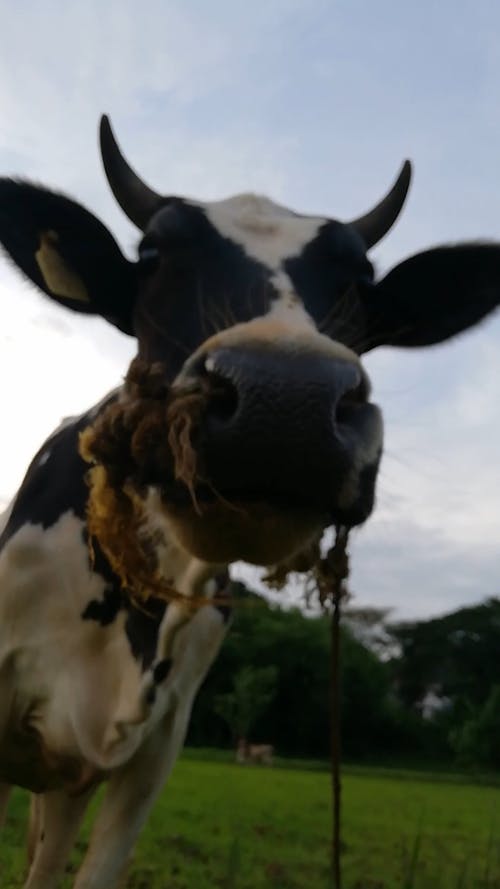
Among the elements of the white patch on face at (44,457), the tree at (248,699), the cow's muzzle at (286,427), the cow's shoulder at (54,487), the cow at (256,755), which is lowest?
the cow's muzzle at (286,427)

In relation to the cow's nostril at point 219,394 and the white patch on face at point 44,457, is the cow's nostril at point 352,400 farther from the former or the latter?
the white patch on face at point 44,457

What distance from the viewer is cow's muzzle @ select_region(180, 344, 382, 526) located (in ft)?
8.80

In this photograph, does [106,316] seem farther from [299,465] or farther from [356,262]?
[299,465]

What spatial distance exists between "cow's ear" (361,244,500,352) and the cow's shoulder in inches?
44.8

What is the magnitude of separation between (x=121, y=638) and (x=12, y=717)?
55cm

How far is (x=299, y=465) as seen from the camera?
2.74 meters

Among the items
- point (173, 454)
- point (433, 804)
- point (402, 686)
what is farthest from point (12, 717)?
point (402, 686)

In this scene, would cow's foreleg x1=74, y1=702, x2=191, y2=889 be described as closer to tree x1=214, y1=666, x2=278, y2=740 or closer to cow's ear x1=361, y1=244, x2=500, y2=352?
cow's ear x1=361, y1=244, x2=500, y2=352

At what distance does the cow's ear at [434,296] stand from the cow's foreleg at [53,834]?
99.7 inches

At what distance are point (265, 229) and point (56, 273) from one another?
90 centimetres

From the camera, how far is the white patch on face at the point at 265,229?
374 centimetres

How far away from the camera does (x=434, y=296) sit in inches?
179

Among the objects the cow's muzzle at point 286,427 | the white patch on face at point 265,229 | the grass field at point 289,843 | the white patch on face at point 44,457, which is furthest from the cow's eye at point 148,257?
the grass field at point 289,843

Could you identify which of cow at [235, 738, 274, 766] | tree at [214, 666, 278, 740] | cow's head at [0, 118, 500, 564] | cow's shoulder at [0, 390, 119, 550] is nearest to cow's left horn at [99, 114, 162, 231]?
cow's head at [0, 118, 500, 564]
